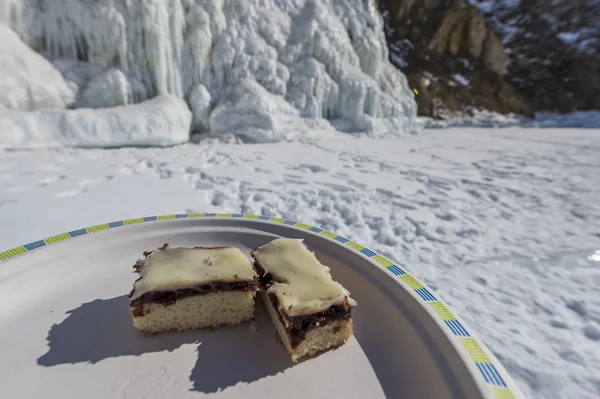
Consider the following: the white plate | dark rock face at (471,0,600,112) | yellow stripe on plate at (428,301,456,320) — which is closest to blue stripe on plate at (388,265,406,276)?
the white plate

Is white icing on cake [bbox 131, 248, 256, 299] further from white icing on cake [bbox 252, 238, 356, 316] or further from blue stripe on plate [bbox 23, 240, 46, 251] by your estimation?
blue stripe on plate [bbox 23, 240, 46, 251]

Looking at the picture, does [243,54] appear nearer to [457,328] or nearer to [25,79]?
[25,79]

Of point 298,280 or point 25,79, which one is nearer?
point 298,280

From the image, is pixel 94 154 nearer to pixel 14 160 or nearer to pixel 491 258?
pixel 14 160

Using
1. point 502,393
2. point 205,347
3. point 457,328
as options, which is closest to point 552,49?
point 457,328

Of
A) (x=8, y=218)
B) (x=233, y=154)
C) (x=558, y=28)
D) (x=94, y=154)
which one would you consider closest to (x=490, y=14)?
(x=558, y=28)

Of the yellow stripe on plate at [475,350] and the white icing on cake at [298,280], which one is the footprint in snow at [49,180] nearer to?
the white icing on cake at [298,280]

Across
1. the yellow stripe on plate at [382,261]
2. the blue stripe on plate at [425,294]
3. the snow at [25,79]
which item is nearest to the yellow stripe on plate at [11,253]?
the yellow stripe on plate at [382,261]
